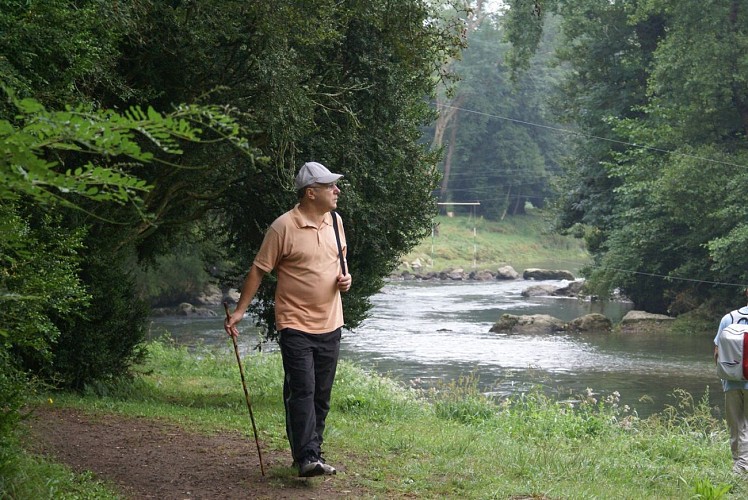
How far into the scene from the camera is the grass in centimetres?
7106

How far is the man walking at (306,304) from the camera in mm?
6918

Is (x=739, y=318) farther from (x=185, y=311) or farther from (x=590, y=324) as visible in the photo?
(x=185, y=311)

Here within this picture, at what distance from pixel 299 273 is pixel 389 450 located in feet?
7.27

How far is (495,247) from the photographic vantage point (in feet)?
260

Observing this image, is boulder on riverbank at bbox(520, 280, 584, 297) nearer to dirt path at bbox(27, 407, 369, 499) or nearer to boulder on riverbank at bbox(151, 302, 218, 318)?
boulder on riverbank at bbox(151, 302, 218, 318)

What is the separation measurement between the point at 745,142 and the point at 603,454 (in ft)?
91.3

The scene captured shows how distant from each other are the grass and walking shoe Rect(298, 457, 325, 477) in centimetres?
5663

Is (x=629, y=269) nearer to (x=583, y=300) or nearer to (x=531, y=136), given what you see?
(x=583, y=300)

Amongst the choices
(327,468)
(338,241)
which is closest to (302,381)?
(327,468)

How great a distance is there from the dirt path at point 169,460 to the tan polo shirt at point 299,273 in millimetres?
1082

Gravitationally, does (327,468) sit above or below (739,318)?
below

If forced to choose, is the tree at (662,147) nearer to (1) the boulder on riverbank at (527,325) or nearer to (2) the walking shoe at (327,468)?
(1) the boulder on riverbank at (527,325)

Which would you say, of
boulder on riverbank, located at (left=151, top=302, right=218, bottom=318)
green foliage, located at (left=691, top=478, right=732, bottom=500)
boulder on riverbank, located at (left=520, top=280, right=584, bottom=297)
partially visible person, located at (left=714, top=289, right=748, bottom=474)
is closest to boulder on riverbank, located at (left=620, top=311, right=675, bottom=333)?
boulder on riverbank, located at (left=520, top=280, right=584, bottom=297)

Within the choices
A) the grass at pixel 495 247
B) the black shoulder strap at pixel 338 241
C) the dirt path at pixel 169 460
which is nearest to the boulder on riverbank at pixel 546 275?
the grass at pixel 495 247
